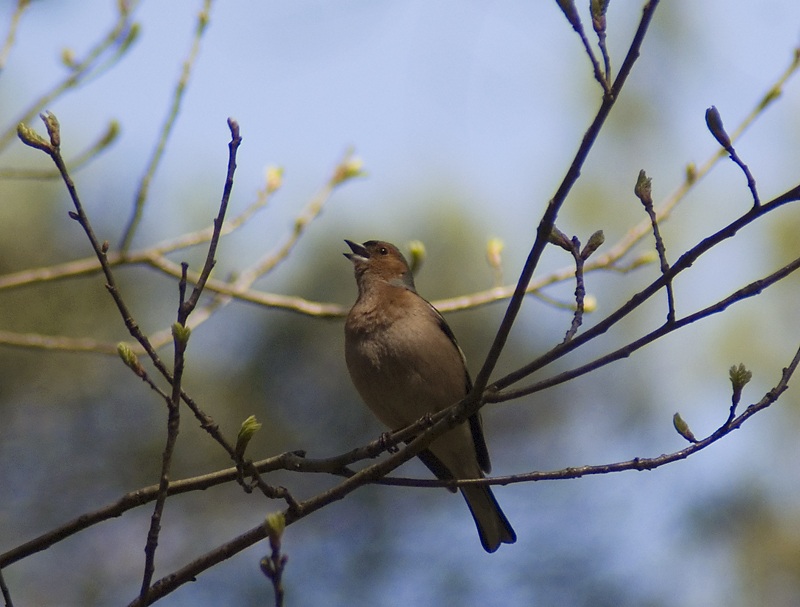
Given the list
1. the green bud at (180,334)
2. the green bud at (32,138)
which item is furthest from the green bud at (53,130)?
the green bud at (180,334)

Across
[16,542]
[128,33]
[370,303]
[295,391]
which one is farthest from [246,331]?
[128,33]

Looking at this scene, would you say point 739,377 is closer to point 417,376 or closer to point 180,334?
point 180,334

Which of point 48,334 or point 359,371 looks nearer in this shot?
point 359,371

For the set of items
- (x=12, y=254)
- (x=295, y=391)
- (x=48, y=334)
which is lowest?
(x=295, y=391)

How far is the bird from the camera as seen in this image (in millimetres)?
6273

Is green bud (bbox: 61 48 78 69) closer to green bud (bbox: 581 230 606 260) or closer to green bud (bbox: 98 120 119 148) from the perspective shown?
green bud (bbox: 98 120 119 148)

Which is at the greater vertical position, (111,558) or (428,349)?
(428,349)

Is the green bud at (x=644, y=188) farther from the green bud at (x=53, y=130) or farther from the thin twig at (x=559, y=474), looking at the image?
the green bud at (x=53, y=130)

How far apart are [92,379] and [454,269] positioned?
4.73 meters

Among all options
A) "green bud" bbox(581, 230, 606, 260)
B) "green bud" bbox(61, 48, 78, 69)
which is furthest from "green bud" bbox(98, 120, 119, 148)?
"green bud" bbox(581, 230, 606, 260)

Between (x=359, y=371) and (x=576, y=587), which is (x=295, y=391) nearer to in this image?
(x=576, y=587)

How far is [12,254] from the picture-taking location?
1164cm

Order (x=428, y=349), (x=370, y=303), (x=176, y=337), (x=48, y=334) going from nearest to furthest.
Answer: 1. (x=176, y=337)
2. (x=428, y=349)
3. (x=370, y=303)
4. (x=48, y=334)

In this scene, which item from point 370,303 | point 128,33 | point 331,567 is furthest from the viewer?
point 331,567
